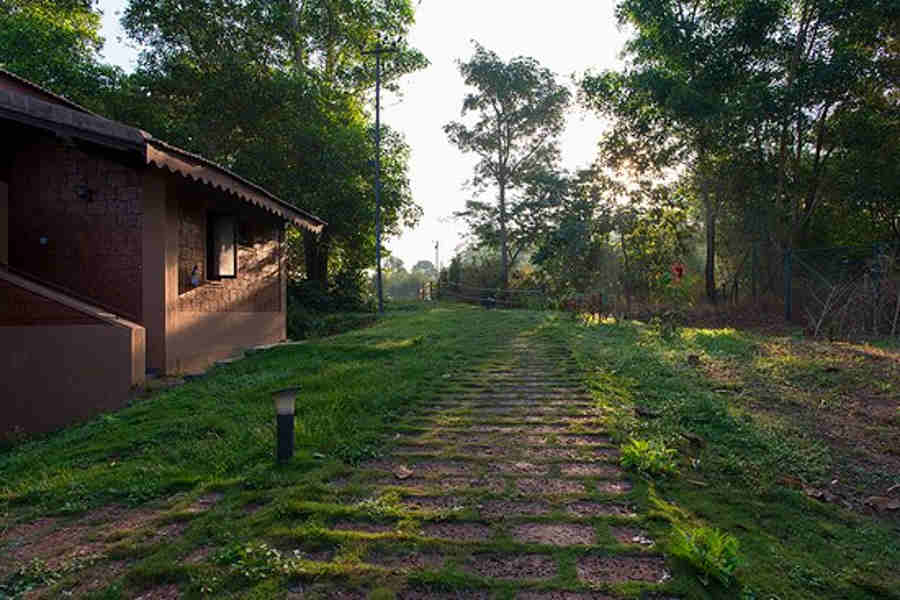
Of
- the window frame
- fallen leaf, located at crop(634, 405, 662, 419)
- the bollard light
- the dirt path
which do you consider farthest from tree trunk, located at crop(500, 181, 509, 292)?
the bollard light

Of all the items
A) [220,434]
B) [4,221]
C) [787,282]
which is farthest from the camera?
[787,282]

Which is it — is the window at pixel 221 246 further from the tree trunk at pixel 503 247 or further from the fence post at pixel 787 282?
the tree trunk at pixel 503 247

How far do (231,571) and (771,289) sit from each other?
16.8m

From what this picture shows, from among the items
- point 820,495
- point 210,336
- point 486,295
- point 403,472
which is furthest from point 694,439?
point 486,295

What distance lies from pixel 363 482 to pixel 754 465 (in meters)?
2.78

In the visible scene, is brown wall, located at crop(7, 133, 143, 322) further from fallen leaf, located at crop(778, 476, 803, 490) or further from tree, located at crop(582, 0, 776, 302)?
tree, located at crop(582, 0, 776, 302)

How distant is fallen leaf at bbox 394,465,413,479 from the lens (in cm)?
345

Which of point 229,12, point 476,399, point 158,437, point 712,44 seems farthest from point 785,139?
point 229,12

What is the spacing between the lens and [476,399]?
5.48 metres

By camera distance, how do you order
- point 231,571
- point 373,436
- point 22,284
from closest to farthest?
1. point 231,571
2. point 373,436
3. point 22,284

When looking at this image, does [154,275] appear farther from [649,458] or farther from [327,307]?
[327,307]

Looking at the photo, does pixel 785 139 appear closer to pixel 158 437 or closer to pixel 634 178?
pixel 634 178

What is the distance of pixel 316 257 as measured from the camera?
1895 cm

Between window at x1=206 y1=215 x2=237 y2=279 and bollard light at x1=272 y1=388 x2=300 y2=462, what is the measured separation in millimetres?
6055
